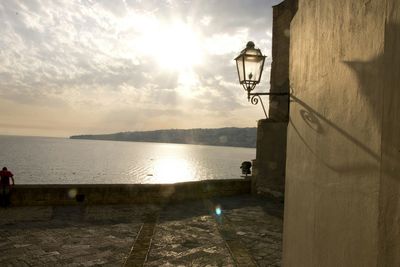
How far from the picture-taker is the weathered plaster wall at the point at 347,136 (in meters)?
1.91

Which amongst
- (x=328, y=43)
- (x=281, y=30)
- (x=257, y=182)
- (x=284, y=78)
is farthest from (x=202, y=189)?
(x=328, y=43)

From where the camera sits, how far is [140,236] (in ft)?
26.2

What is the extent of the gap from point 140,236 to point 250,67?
4766mm

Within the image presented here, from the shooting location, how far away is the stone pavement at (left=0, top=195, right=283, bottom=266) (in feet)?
21.4

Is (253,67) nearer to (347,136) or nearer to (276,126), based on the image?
(347,136)

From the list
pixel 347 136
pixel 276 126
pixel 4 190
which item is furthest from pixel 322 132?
pixel 276 126

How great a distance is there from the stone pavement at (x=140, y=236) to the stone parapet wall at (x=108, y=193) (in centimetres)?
45

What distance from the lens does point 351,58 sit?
2.55 m

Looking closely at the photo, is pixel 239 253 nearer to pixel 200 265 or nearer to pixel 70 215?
pixel 200 265

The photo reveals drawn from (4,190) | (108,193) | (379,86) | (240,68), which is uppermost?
(240,68)

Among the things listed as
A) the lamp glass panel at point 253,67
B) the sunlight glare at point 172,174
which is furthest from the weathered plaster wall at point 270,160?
the sunlight glare at point 172,174

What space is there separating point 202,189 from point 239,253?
6.18 metres

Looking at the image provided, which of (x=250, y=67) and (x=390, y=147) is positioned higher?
(x=250, y=67)

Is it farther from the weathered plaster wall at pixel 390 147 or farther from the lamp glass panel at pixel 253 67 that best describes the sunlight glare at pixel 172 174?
the weathered plaster wall at pixel 390 147
